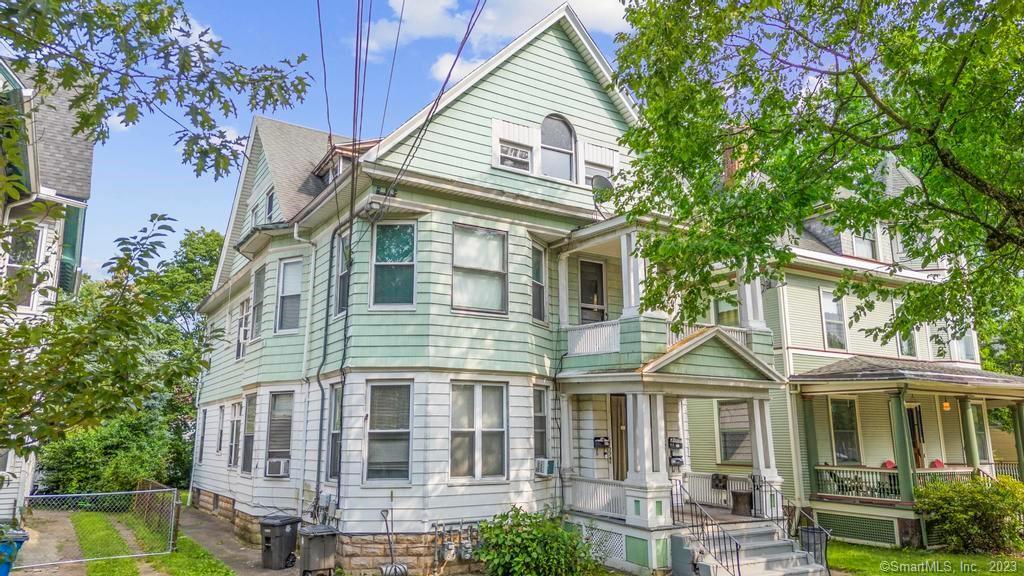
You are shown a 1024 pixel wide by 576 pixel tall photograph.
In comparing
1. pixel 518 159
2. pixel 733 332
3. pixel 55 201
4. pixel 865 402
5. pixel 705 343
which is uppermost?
pixel 518 159

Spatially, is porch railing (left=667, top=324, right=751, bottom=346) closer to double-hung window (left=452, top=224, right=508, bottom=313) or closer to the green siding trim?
double-hung window (left=452, top=224, right=508, bottom=313)

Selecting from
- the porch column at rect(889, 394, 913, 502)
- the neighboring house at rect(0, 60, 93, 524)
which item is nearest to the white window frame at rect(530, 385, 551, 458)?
the porch column at rect(889, 394, 913, 502)

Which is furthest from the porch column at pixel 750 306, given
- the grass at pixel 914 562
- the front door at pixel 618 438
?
the grass at pixel 914 562

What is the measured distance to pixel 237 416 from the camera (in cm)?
1686

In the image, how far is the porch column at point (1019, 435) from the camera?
18750 mm

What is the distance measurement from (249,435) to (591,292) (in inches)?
325

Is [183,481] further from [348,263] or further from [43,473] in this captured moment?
[348,263]

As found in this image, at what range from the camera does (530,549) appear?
34.3ft

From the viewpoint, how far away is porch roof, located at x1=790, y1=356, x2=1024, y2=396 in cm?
1531

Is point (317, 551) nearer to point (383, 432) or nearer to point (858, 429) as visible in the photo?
point (383, 432)

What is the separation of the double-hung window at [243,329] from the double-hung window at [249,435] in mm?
1860

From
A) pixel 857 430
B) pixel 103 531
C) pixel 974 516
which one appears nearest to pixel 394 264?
pixel 103 531

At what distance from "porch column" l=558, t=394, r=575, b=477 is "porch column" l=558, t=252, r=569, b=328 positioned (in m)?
1.56

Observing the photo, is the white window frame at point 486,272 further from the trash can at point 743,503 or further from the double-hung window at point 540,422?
the trash can at point 743,503
